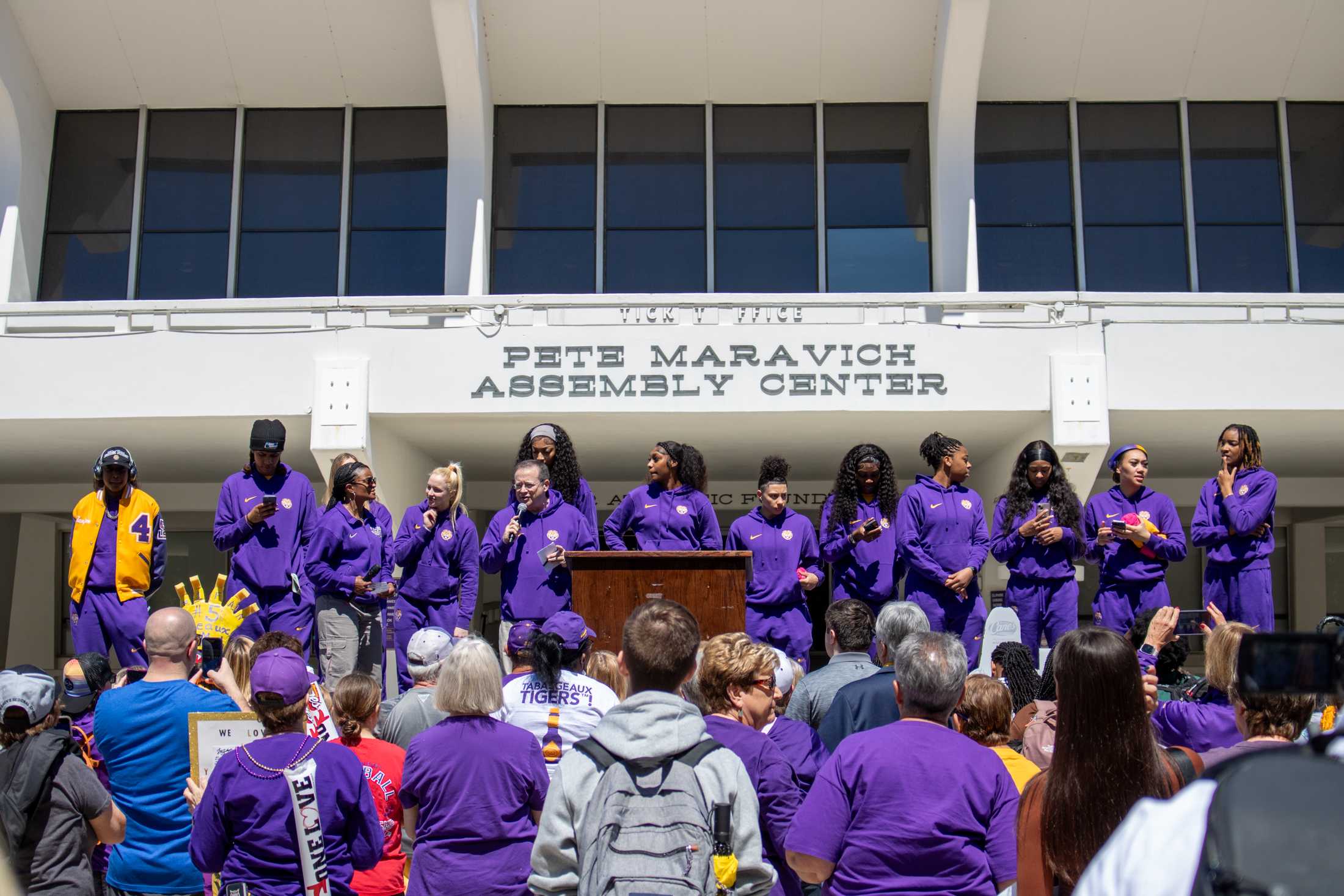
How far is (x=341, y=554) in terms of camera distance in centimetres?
741

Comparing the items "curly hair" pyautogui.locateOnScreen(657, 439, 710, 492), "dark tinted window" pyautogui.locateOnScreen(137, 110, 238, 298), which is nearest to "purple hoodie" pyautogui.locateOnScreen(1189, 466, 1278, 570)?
"curly hair" pyautogui.locateOnScreen(657, 439, 710, 492)

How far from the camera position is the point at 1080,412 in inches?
402

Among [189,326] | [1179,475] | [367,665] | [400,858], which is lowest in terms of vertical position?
[400,858]

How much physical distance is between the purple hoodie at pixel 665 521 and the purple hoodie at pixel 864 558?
83cm

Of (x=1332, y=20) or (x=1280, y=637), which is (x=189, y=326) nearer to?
(x=1280, y=637)

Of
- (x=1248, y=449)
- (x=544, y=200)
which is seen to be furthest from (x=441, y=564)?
(x=544, y=200)

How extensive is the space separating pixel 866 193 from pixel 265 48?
7.64 m

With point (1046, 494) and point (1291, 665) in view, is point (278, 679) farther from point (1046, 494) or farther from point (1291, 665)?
point (1046, 494)

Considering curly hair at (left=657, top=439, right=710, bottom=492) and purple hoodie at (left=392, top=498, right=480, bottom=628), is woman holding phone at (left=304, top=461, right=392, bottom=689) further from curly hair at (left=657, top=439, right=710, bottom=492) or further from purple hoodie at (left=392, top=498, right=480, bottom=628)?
curly hair at (left=657, top=439, right=710, bottom=492)

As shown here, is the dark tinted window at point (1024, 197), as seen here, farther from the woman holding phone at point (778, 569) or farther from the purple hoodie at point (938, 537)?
the woman holding phone at point (778, 569)

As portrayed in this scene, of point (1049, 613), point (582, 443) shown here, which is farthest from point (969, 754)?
point (582, 443)

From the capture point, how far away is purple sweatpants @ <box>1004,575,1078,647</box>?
764 cm

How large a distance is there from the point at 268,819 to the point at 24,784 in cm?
91

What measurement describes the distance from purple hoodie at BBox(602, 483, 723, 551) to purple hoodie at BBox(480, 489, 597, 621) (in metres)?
0.33
